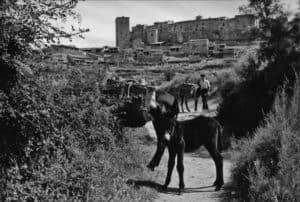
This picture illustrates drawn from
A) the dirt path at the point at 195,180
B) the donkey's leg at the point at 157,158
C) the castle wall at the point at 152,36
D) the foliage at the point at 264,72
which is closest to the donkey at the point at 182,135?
the dirt path at the point at 195,180

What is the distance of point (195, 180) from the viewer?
8242 mm

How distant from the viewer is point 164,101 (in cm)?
748

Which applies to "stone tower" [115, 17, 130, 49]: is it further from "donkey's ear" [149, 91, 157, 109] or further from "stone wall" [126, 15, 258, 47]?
"donkey's ear" [149, 91, 157, 109]

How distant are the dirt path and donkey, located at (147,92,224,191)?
0.69 feet

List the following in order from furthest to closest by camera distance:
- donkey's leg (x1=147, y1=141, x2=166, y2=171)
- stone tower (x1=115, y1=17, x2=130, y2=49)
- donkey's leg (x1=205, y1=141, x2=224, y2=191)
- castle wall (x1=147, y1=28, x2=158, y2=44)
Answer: castle wall (x1=147, y1=28, x2=158, y2=44)
stone tower (x1=115, y1=17, x2=130, y2=49)
donkey's leg (x1=147, y1=141, x2=166, y2=171)
donkey's leg (x1=205, y1=141, x2=224, y2=191)

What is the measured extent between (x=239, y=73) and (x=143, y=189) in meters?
11.6

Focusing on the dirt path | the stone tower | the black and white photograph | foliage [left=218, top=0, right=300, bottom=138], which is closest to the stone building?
the stone tower

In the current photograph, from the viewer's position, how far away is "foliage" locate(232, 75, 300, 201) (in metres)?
5.44

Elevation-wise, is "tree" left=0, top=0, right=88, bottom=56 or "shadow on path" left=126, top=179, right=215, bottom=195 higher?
"tree" left=0, top=0, right=88, bottom=56

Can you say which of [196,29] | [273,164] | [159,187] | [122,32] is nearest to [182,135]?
[159,187]

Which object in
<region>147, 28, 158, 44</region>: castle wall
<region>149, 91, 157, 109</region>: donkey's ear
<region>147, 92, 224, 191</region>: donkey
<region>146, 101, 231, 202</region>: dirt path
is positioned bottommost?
<region>146, 101, 231, 202</region>: dirt path

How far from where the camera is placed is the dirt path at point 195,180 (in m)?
6.81

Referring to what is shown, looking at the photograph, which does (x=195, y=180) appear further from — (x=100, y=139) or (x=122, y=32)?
(x=122, y=32)

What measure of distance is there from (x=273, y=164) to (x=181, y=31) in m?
122
